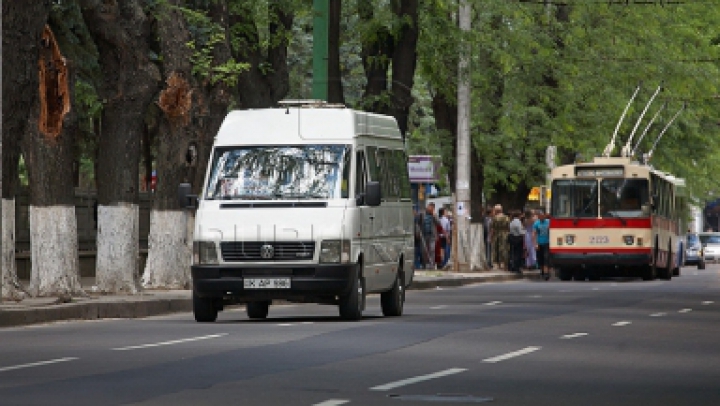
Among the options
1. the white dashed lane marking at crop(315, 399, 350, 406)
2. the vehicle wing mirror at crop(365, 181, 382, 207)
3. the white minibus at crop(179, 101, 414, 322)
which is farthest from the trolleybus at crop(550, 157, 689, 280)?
the white dashed lane marking at crop(315, 399, 350, 406)

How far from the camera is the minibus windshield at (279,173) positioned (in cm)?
2444

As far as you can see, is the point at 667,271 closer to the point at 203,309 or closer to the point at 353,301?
the point at 353,301

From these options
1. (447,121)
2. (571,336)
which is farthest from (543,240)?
(571,336)

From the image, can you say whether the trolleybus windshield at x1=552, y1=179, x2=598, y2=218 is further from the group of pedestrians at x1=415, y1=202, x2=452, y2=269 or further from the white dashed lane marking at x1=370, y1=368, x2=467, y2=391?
the white dashed lane marking at x1=370, y1=368, x2=467, y2=391

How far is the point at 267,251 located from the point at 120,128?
321 inches

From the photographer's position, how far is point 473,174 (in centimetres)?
5550

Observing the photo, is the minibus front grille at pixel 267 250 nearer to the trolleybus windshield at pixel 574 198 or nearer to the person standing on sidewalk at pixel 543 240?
the trolleybus windshield at pixel 574 198

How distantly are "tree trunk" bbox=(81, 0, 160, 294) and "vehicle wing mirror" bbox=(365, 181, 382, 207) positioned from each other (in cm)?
726

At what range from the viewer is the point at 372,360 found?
1688 cm

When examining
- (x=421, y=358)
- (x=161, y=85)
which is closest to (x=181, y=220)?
(x=161, y=85)

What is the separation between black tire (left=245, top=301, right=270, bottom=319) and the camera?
1041 inches

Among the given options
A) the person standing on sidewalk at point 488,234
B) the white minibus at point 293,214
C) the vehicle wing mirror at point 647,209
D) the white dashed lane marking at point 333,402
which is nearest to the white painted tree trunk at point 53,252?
the white minibus at point 293,214

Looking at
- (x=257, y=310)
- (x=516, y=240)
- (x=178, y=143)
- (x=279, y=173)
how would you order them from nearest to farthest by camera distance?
(x=279, y=173) → (x=257, y=310) → (x=178, y=143) → (x=516, y=240)

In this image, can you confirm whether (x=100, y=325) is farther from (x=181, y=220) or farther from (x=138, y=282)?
(x=181, y=220)
